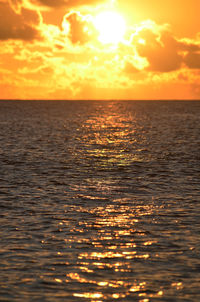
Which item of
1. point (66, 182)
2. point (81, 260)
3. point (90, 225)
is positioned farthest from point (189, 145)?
point (81, 260)

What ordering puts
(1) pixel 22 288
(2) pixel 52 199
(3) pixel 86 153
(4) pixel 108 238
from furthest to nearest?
(3) pixel 86 153 < (2) pixel 52 199 < (4) pixel 108 238 < (1) pixel 22 288

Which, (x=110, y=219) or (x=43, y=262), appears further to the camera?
(x=110, y=219)

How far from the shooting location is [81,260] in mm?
20312

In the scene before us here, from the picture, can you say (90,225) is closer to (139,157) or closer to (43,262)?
(43,262)

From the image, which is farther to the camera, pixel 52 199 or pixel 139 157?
pixel 139 157

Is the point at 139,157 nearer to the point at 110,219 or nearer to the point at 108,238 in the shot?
the point at 110,219

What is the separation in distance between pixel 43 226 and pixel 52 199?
719 centimetres

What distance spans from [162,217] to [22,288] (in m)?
12.2

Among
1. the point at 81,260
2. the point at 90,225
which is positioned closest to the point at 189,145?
the point at 90,225

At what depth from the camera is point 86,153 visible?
6312 cm

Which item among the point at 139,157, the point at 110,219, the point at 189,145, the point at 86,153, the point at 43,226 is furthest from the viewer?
the point at 189,145

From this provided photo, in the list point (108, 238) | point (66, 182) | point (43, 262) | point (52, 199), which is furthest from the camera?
point (66, 182)

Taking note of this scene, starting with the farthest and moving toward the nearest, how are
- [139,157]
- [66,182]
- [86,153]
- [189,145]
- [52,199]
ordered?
[189,145] → [86,153] → [139,157] → [66,182] → [52,199]

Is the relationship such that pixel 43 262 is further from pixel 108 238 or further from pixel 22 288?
pixel 108 238
